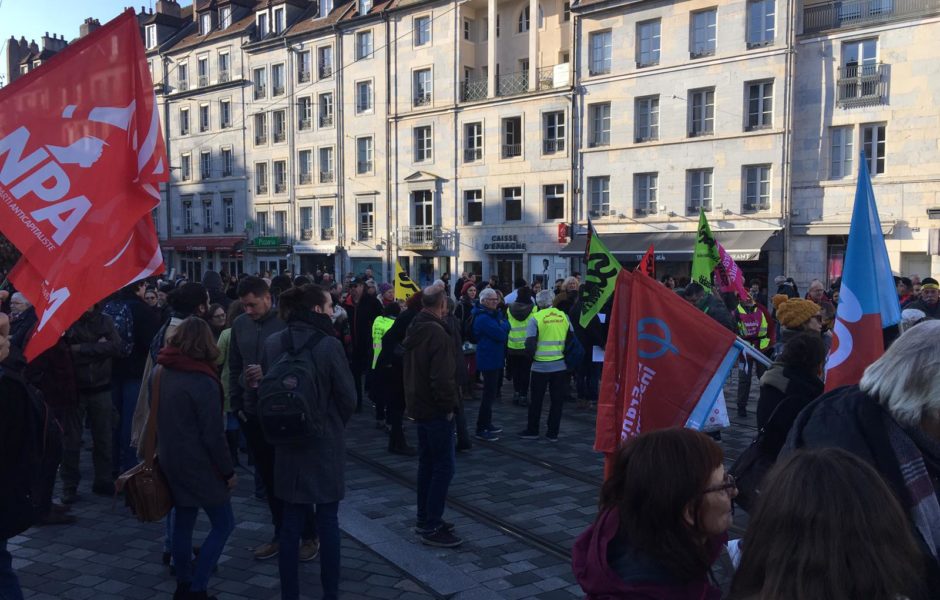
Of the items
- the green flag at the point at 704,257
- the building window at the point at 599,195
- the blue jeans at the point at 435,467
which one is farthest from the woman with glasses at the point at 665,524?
the building window at the point at 599,195

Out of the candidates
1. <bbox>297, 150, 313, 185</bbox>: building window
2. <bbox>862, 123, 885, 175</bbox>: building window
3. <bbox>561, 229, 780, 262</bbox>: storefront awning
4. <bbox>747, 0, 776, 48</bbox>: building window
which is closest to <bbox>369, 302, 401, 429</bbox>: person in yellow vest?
<bbox>561, 229, 780, 262</bbox>: storefront awning

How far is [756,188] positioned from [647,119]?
4766mm

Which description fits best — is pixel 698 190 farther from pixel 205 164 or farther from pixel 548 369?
pixel 205 164

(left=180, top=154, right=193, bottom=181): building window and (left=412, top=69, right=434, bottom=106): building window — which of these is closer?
(left=412, top=69, right=434, bottom=106): building window

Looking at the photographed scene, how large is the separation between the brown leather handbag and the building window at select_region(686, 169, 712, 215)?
81.3 feet

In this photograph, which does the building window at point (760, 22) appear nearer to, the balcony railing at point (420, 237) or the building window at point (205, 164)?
the balcony railing at point (420, 237)

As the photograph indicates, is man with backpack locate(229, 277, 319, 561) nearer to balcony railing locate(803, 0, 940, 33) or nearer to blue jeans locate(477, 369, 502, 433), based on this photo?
blue jeans locate(477, 369, 502, 433)

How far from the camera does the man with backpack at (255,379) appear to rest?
523 centimetres

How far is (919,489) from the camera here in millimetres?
2350

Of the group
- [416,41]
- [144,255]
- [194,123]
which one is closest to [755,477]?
[144,255]

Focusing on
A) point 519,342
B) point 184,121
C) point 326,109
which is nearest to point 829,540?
point 519,342

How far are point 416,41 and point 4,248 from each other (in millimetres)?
18577

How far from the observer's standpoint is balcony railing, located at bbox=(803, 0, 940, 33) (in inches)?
907

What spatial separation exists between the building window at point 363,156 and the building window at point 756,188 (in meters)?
17.6
